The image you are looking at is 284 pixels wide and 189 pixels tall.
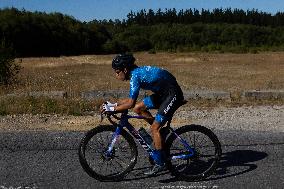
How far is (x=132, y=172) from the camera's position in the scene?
7.11 meters

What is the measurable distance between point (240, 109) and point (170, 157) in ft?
22.8

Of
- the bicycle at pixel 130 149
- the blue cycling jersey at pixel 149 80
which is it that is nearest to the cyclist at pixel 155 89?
the blue cycling jersey at pixel 149 80

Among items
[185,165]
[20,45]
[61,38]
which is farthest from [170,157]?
[61,38]

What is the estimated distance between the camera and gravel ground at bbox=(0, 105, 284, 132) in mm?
10992

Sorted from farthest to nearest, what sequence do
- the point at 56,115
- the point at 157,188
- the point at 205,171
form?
the point at 56,115
the point at 205,171
the point at 157,188

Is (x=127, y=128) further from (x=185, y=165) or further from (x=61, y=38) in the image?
(x=61, y=38)

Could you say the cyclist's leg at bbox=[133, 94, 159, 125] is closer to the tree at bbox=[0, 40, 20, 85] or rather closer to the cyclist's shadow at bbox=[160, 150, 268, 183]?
the cyclist's shadow at bbox=[160, 150, 268, 183]

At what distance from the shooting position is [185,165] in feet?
22.9

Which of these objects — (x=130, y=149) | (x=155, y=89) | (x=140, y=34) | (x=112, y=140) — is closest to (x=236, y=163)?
(x=130, y=149)

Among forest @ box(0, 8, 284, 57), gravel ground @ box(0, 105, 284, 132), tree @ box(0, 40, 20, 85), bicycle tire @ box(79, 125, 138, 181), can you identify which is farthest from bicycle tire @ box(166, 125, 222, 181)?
forest @ box(0, 8, 284, 57)

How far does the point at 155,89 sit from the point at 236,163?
1875 mm

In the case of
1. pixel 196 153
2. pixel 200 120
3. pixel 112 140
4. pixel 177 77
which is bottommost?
pixel 177 77

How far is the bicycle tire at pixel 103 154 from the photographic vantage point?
669 cm

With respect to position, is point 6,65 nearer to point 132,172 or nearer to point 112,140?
point 132,172
